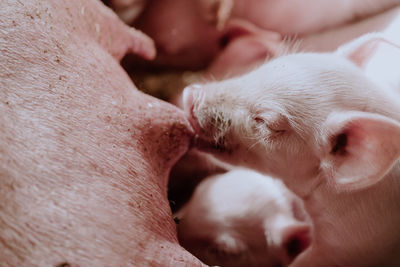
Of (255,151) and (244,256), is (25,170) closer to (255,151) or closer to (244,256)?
A: (255,151)

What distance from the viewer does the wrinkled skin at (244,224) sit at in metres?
1.66

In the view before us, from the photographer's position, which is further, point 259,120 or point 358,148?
point 259,120

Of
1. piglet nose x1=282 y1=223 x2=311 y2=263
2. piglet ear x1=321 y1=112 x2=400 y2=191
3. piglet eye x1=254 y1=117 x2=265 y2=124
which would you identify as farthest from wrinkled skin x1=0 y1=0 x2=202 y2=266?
piglet nose x1=282 y1=223 x2=311 y2=263

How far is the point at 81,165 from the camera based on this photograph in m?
0.92

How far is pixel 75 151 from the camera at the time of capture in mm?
933

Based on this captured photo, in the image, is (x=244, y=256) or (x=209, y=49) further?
(x=209, y=49)

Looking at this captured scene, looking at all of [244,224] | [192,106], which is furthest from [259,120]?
[244,224]

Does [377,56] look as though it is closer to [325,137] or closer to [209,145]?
[325,137]

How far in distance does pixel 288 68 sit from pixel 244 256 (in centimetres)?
83

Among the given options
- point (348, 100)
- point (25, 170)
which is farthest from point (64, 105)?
point (348, 100)

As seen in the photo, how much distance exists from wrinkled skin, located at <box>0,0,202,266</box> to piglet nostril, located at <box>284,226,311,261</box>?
0.65 metres

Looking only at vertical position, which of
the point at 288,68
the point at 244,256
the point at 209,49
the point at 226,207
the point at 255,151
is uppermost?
the point at 288,68

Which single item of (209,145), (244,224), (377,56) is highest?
(377,56)

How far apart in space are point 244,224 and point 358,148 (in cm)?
68
